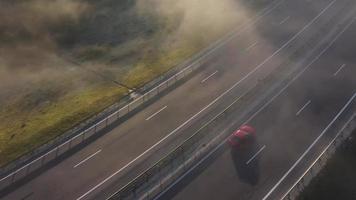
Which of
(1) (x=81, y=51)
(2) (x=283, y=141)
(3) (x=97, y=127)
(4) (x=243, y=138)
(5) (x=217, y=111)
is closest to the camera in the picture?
(4) (x=243, y=138)

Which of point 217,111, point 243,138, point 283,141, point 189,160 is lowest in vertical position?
point 189,160

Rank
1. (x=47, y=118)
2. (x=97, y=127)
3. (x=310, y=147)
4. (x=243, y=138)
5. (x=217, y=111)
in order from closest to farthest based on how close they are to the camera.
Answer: (x=243, y=138) → (x=310, y=147) → (x=97, y=127) → (x=217, y=111) → (x=47, y=118)

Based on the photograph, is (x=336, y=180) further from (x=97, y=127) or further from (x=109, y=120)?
(x=97, y=127)

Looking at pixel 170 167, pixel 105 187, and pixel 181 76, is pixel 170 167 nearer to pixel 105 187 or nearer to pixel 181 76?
pixel 105 187

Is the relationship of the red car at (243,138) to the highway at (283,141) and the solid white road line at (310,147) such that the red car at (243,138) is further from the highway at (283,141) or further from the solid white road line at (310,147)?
the solid white road line at (310,147)

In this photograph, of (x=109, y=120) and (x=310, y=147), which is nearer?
(x=310, y=147)

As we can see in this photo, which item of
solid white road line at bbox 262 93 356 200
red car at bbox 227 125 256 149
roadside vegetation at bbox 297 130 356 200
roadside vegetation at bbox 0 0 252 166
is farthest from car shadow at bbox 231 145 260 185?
roadside vegetation at bbox 0 0 252 166

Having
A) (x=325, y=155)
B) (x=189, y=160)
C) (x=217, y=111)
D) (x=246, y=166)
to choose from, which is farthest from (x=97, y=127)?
(x=325, y=155)
